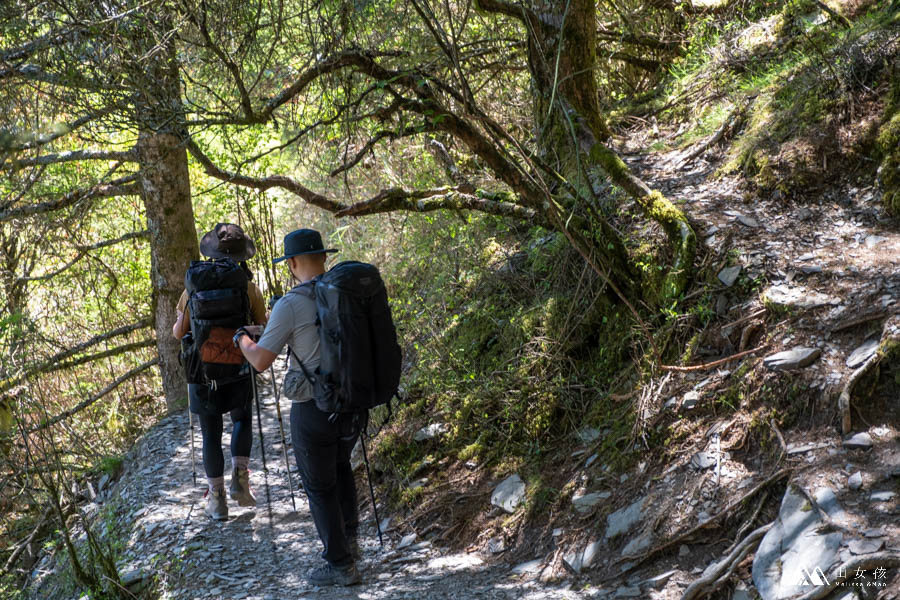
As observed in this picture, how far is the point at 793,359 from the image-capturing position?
439 centimetres

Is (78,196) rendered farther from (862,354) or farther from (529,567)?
(862,354)

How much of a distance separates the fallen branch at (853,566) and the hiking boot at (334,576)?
2.84 metres

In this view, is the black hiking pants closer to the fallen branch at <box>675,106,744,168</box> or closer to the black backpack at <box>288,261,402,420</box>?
the black backpack at <box>288,261,402,420</box>

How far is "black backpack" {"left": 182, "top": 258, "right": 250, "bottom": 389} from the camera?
5.41 meters

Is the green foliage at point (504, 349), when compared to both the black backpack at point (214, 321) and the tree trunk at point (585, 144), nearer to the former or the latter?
the tree trunk at point (585, 144)

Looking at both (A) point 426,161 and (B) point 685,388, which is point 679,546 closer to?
(B) point 685,388

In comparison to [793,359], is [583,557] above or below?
below

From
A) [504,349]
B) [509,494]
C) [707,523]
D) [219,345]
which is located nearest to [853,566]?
[707,523]

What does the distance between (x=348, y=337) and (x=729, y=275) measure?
300 cm

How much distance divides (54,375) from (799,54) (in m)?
10.5

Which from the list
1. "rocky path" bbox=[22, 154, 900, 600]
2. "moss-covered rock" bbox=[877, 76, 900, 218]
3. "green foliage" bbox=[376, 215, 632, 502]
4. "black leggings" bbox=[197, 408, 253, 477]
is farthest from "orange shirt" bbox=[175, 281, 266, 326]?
"moss-covered rock" bbox=[877, 76, 900, 218]

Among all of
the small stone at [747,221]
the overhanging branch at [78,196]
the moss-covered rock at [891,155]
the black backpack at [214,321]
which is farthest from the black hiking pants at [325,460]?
the overhanging branch at [78,196]

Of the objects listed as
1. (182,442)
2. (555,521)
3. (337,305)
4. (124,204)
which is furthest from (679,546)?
(124,204)

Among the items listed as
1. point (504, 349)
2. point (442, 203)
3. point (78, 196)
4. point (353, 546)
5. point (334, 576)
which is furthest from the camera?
point (78, 196)
